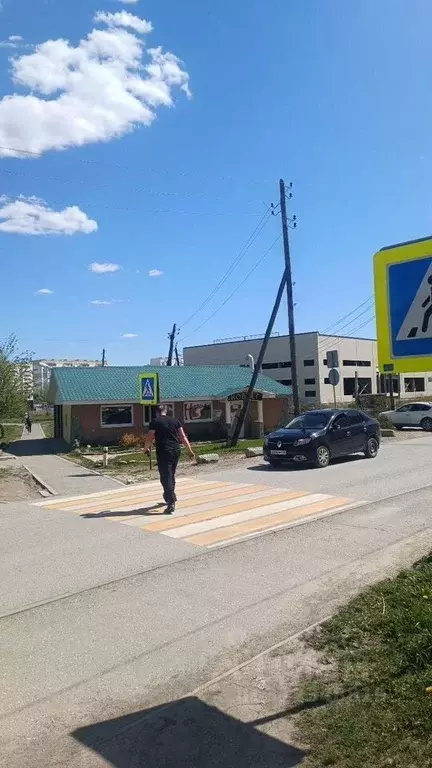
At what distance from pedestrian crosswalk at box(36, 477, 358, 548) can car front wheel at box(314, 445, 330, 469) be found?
3.57 m

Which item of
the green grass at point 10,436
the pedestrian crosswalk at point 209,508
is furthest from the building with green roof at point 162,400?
the pedestrian crosswalk at point 209,508

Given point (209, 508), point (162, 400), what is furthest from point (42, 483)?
point (162, 400)

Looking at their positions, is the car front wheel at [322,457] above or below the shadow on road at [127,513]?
above

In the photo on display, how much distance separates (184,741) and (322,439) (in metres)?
13.8

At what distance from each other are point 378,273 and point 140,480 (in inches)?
519

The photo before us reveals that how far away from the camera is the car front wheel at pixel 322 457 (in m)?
16.6

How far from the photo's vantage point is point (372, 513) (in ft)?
33.0

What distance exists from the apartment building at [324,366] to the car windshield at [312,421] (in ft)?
133

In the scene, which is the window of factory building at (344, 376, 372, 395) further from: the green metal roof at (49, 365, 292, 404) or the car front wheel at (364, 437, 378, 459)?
the car front wheel at (364, 437, 378, 459)

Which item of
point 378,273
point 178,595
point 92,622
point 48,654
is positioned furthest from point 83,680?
point 378,273

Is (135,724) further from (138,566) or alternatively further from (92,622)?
(138,566)

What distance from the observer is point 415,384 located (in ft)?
210

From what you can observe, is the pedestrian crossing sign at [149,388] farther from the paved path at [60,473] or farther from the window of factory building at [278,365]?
the window of factory building at [278,365]

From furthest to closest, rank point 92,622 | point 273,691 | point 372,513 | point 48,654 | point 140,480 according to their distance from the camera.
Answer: point 140,480 < point 372,513 < point 92,622 < point 48,654 < point 273,691
